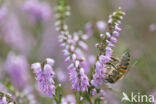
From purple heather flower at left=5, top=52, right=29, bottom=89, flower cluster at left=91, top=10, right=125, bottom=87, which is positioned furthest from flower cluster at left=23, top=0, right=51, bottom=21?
flower cluster at left=91, top=10, right=125, bottom=87

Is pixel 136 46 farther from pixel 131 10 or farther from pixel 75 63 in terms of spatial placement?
pixel 75 63

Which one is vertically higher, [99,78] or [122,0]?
[122,0]

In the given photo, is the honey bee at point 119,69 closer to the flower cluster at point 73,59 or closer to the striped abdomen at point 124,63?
the striped abdomen at point 124,63

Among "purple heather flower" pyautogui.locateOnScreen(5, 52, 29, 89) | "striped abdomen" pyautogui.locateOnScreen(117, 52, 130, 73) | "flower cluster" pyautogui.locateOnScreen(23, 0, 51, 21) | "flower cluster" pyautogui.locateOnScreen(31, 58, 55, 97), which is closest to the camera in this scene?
"flower cluster" pyautogui.locateOnScreen(31, 58, 55, 97)

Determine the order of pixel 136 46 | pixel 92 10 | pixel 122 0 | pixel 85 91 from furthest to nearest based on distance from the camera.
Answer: pixel 92 10
pixel 122 0
pixel 136 46
pixel 85 91

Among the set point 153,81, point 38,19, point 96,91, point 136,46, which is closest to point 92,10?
point 38,19

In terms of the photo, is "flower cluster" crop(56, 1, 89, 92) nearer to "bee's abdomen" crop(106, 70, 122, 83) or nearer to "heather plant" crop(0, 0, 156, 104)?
"heather plant" crop(0, 0, 156, 104)

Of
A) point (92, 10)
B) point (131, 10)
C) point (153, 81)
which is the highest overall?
→ point (92, 10)
